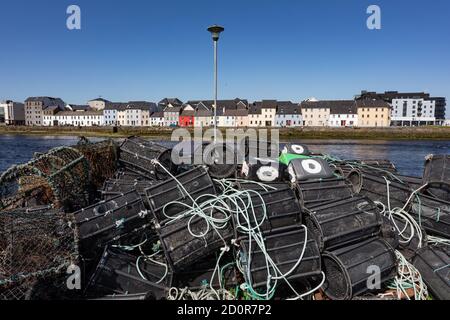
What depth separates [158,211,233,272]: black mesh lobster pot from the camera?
→ 11.8 feet

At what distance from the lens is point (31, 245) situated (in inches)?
144

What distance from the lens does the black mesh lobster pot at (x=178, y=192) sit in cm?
432

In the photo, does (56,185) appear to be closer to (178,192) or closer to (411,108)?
(178,192)

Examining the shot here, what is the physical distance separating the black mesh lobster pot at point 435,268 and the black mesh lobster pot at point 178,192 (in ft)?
10.0

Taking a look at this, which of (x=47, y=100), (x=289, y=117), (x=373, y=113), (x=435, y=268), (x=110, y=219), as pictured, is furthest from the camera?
(x=47, y=100)

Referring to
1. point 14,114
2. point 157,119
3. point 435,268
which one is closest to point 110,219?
point 435,268

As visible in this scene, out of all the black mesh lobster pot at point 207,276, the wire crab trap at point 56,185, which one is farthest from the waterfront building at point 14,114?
the black mesh lobster pot at point 207,276

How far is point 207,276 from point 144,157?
10.8 ft

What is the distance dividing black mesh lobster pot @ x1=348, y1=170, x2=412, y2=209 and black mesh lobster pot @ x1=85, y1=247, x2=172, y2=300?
389 cm

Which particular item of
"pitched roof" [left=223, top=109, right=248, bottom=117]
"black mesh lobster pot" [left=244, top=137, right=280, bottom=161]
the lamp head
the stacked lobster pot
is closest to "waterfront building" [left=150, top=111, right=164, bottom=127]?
"pitched roof" [left=223, top=109, right=248, bottom=117]

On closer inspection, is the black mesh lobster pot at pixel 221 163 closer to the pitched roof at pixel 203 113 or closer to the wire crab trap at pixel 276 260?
the wire crab trap at pixel 276 260
